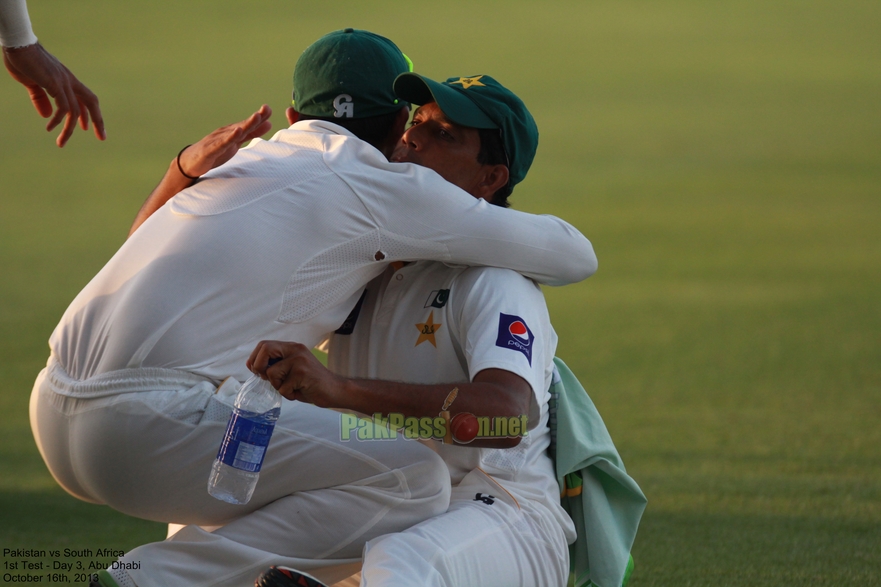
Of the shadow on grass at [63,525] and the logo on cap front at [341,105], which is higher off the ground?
the logo on cap front at [341,105]

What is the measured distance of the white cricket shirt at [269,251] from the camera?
2137mm

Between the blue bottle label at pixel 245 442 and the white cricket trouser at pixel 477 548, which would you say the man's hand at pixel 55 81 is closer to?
the blue bottle label at pixel 245 442

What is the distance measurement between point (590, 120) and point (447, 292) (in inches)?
530

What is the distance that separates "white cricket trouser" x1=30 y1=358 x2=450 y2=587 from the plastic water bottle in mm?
42

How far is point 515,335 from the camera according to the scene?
7.29ft

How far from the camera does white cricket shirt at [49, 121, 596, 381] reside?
2137 mm

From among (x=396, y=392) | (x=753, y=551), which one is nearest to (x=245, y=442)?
(x=396, y=392)

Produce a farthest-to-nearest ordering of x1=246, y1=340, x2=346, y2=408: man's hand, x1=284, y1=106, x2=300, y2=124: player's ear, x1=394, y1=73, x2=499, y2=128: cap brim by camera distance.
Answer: x1=284, y1=106, x2=300, y2=124: player's ear
x1=394, y1=73, x2=499, y2=128: cap brim
x1=246, y1=340, x2=346, y2=408: man's hand

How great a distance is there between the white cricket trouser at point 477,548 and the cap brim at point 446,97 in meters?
0.81

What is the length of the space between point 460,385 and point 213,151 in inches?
29.5

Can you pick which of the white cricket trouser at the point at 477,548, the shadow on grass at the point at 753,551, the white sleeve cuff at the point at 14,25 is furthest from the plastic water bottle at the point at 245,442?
the shadow on grass at the point at 753,551

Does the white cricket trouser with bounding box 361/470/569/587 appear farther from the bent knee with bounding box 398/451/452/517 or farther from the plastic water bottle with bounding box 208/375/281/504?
the plastic water bottle with bounding box 208/375/281/504

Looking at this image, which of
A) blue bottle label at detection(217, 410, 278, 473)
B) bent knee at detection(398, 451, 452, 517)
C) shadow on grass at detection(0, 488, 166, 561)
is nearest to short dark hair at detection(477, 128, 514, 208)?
bent knee at detection(398, 451, 452, 517)

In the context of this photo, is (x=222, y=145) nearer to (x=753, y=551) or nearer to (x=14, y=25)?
(x=14, y=25)
